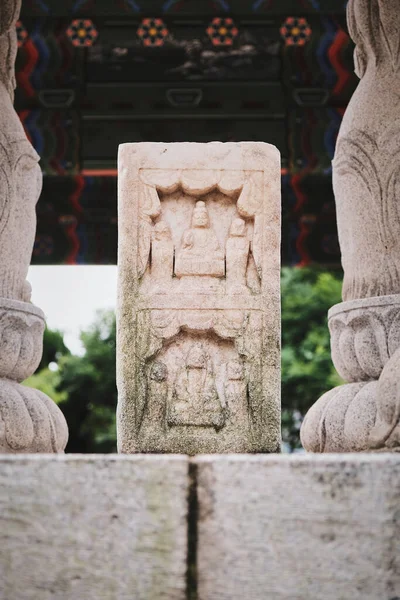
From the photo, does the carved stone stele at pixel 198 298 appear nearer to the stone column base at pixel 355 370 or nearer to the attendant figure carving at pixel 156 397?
the attendant figure carving at pixel 156 397

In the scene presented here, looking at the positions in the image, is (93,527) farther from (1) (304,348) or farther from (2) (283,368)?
(1) (304,348)

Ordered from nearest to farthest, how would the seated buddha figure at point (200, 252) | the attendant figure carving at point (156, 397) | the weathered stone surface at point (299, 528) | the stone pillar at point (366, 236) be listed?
the weathered stone surface at point (299, 528) → the stone pillar at point (366, 236) → the attendant figure carving at point (156, 397) → the seated buddha figure at point (200, 252)

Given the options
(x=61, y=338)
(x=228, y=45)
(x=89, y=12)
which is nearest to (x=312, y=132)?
(x=228, y=45)

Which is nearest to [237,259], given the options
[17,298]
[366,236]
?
[366,236]

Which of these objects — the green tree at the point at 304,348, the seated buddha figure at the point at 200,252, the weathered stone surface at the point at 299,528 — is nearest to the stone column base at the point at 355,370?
the seated buddha figure at the point at 200,252

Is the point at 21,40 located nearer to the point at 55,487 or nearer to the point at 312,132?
the point at 312,132

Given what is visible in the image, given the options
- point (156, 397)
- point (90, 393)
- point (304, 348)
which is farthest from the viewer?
point (90, 393)

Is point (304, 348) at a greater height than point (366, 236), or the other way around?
point (304, 348)

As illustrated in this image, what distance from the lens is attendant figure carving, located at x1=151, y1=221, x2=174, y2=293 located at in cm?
533

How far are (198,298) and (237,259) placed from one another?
11.1 inches

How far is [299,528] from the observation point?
305cm

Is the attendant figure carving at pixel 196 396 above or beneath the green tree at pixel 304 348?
beneath

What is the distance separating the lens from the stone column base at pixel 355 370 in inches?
184

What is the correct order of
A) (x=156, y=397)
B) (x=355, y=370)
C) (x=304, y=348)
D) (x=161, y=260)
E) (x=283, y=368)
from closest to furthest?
(x=355, y=370)
(x=156, y=397)
(x=161, y=260)
(x=283, y=368)
(x=304, y=348)
